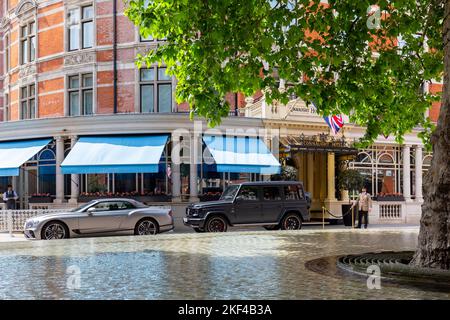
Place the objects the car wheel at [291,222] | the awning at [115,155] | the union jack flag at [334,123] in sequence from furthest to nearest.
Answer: the union jack flag at [334,123] → the awning at [115,155] → the car wheel at [291,222]

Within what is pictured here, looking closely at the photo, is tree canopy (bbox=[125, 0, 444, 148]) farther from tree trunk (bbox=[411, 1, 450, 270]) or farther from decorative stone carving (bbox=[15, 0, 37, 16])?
decorative stone carving (bbox=[15, 0, 37, 16])

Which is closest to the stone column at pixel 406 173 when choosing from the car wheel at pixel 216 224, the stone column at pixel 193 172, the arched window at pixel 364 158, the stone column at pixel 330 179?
the arched window at pixel 364 158

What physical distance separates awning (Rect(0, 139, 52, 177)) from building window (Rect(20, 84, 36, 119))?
2315 mm

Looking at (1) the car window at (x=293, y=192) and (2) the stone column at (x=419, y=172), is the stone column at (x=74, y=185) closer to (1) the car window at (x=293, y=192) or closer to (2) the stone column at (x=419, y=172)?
(1) the car window at (x=293, y=192)

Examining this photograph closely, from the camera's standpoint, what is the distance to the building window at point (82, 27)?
27172 millimetres

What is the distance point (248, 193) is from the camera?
21000mm

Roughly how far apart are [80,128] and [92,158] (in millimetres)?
2231

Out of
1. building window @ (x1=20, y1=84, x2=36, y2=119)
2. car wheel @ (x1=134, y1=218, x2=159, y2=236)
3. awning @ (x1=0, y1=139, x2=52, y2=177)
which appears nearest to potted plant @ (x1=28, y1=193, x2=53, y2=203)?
awning @ (x1=0, y1=139, x2=52, y2=177)

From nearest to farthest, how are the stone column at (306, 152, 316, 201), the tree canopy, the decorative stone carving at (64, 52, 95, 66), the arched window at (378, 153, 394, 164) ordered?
the tree canopy, the decorative stone carving at (64, 52, 95, 66), the stone column at (306, 152, 316, 201), the arched window at (378, 153, 394, 164)

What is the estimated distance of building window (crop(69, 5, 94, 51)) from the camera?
27.2 metres

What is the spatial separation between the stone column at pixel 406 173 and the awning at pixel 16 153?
57.8 ft

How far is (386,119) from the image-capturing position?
1603cm

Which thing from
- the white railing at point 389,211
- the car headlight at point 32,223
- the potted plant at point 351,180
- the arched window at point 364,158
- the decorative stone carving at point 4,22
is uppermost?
the decorative stone carving at point 4,22
